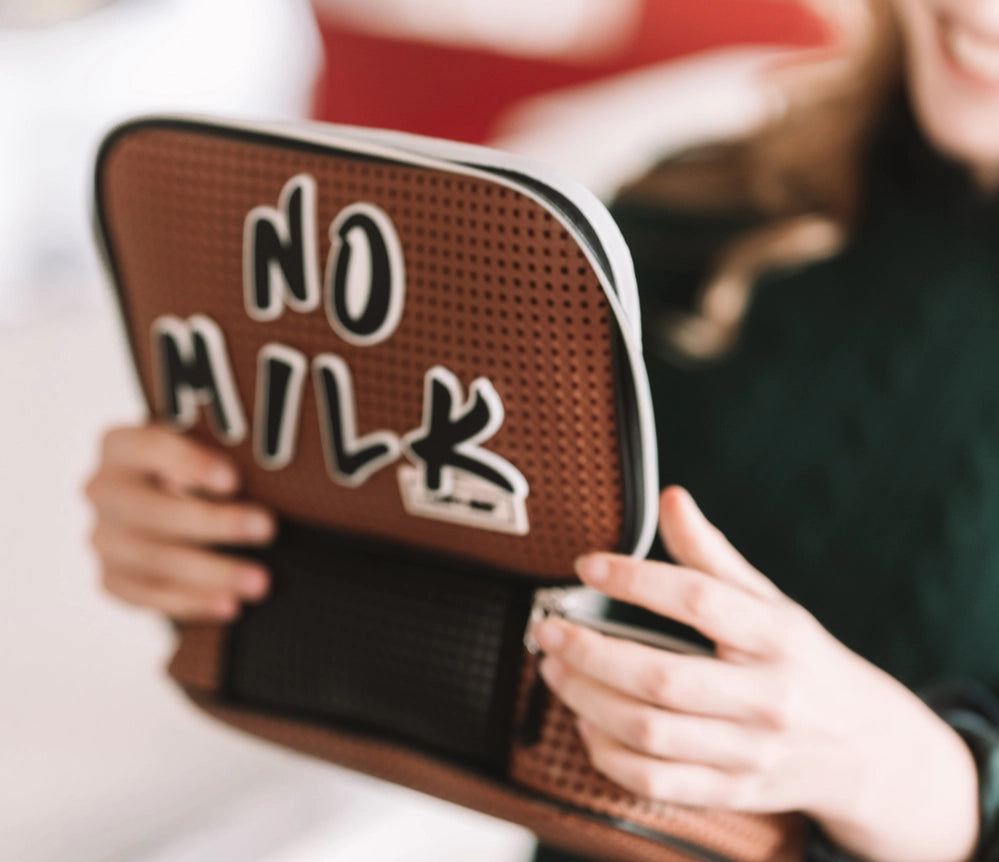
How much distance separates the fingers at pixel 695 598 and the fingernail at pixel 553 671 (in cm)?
3

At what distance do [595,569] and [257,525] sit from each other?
154 mm

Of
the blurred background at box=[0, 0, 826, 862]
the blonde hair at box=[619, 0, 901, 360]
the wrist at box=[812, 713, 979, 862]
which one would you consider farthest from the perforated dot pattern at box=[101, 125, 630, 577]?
the blurred background at box=[0, 0, 826, 862]

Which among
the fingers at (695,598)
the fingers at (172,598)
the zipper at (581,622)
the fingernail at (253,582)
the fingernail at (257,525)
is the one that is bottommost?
the fingers at (172,598)

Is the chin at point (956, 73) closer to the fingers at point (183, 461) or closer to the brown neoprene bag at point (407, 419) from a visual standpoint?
the brown neoprene bag at point (407, 419)

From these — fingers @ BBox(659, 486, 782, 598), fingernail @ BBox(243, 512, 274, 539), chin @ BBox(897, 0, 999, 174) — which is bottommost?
fingernail @ BBox(243, 512, 274, 539)

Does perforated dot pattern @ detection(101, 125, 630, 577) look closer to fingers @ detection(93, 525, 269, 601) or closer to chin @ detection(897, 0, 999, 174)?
fingers @ detection(93, 525, 269, 601)

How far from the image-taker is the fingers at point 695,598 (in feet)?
0.96

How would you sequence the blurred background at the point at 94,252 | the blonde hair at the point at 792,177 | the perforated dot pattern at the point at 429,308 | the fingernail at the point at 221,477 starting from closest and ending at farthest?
the perforated dot pattern at the point at 429,308 < the fingernail at the point at 221,477 < the blonde hair at the point at 792,177 < the blurred background at the point at 94,252

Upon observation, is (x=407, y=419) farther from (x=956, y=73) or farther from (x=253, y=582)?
(x=956, y=73)

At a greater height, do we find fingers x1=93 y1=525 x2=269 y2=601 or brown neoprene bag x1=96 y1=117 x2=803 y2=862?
brown neoprene bag x1=96 y1=117 x2=803 y2=862

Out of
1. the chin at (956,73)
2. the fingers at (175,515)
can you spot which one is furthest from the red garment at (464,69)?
the fingers at (175,515)

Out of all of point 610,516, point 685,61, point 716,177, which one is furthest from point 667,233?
point 685,61

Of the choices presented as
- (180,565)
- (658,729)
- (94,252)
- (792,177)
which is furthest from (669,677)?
(94,252)

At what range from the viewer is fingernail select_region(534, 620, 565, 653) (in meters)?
0.31
